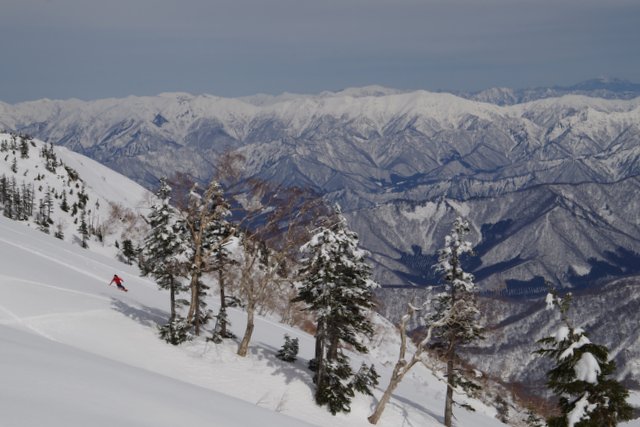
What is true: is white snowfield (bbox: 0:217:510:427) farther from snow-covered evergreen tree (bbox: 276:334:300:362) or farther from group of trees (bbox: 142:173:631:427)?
group of trees (bbox: 142:173:631:427)

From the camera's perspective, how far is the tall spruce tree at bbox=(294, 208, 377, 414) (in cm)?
3038

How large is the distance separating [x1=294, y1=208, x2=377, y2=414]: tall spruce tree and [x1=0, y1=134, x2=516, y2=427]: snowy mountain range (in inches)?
51.8

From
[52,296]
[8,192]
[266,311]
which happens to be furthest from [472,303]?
[8,192]

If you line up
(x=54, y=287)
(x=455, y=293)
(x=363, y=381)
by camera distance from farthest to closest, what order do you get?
1. (x=54, y=287)
2. (x=455, y=293)
3. (x=363, y=381)

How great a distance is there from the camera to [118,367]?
58.0 feet

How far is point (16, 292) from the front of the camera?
32625 mm

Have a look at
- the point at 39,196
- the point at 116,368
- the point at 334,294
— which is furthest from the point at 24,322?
the point at 39,196

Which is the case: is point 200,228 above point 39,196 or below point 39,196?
above

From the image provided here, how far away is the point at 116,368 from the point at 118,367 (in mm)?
530

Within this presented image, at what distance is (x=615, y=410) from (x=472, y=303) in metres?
11.4

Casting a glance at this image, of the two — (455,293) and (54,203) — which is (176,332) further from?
(54,203)

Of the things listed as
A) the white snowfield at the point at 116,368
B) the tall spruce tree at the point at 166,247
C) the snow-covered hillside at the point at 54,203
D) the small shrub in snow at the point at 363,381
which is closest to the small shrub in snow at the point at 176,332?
the tall spruce tree at the point at 166,247

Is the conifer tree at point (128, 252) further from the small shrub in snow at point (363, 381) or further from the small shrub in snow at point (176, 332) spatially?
the small shrub in snow at point (363, 381)

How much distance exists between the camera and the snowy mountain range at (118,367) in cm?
1173
